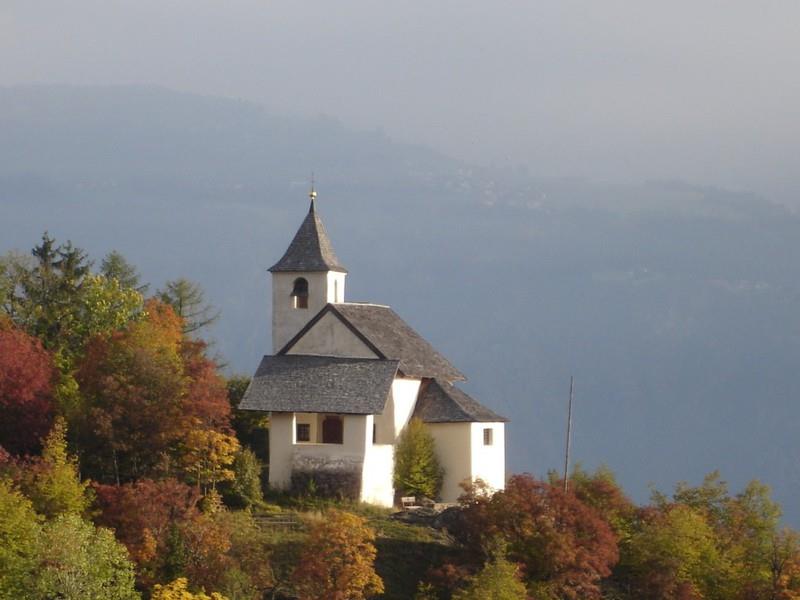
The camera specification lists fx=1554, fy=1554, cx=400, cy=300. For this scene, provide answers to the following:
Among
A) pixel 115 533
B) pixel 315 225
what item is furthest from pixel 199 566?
pixel 315 225

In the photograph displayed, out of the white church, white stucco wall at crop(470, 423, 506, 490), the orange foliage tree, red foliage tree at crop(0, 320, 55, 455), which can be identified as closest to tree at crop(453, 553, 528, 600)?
the white church

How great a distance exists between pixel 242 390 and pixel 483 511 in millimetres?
20167

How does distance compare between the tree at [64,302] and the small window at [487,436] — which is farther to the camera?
the tree at [64,302]

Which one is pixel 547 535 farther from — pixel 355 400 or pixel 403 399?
pixel 403 399

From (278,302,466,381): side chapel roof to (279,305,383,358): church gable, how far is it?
0.07m

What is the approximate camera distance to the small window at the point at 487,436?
72750mm

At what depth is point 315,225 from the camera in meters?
79.7

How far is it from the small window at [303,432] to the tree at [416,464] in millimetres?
4063

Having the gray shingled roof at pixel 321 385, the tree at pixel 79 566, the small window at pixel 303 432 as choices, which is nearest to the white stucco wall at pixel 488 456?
the gray shingled roof at pixel 321 385

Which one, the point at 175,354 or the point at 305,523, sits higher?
the point at 175,354

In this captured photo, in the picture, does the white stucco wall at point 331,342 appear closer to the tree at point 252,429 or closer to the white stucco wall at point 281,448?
the tree at point 252,429

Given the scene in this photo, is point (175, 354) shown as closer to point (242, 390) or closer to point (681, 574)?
point (242, 390)

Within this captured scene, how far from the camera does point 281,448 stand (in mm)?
69750

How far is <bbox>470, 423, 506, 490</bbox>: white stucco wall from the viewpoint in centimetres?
7175
